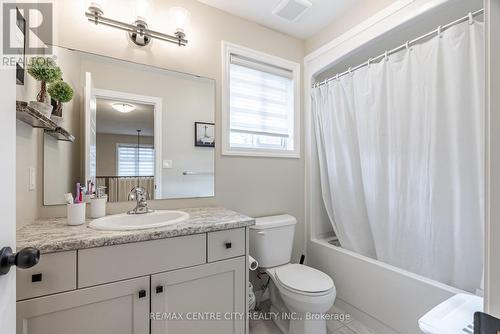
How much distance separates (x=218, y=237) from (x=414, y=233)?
132 centimetres

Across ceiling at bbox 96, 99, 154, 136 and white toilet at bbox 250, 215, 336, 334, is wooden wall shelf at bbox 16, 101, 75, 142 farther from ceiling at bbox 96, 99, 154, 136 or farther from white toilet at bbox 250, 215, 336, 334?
white toilet at bbox 250, 215, 336, 334

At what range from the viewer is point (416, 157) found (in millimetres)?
1474

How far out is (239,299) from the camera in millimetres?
1330

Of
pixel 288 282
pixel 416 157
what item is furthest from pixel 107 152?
pixel 416 157

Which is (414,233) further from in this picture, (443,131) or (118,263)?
(118,263)

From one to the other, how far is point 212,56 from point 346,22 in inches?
45.7

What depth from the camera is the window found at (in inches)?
58.7

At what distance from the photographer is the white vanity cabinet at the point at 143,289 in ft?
2.96

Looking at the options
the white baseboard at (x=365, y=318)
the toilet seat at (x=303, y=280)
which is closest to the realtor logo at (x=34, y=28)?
the toilet seat at (x=303, y=280)

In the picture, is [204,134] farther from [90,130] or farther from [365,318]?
[365,318]

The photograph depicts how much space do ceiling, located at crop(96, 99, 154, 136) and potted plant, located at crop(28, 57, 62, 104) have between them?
0.31 m

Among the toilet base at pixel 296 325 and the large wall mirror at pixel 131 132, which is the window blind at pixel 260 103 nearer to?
the large wall mirror at pixel 131 132

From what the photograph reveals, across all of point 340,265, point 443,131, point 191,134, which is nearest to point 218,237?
point 191,134

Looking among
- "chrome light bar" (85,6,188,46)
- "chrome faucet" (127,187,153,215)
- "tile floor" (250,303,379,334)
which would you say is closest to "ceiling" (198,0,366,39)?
"chrome light bar" (85,6,188,46)
